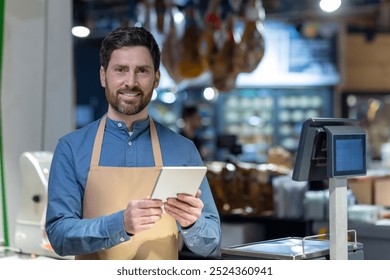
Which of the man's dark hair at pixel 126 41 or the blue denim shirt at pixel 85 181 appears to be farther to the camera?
the man's dark hair at pixel 126 41

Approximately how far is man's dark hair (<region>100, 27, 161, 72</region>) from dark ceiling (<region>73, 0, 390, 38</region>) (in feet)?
13.9

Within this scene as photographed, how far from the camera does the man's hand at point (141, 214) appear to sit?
229 centimetres

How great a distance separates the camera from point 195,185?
2283 millimetres

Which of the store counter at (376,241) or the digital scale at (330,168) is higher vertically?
the digital scale at (330,168)

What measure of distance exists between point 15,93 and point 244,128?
687cm

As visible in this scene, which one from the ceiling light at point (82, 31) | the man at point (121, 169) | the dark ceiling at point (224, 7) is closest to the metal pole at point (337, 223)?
the man at point (121, 169)

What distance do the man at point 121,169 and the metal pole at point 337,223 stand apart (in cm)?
38

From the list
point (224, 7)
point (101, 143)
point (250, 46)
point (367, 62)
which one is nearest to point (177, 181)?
point (101, 143)

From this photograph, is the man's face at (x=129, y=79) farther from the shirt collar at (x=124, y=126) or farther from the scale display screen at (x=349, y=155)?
the scale display screen at (x=349, y=155)

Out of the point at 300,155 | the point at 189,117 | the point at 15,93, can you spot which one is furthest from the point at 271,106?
the point at 300,155

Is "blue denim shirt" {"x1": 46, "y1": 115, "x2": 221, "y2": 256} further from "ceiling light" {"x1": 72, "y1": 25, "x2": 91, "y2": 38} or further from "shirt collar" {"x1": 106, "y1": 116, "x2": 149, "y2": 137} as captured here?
"ceiling light" {"x1": 72, "y1": 25, "x2": 91, "y2": 38}
